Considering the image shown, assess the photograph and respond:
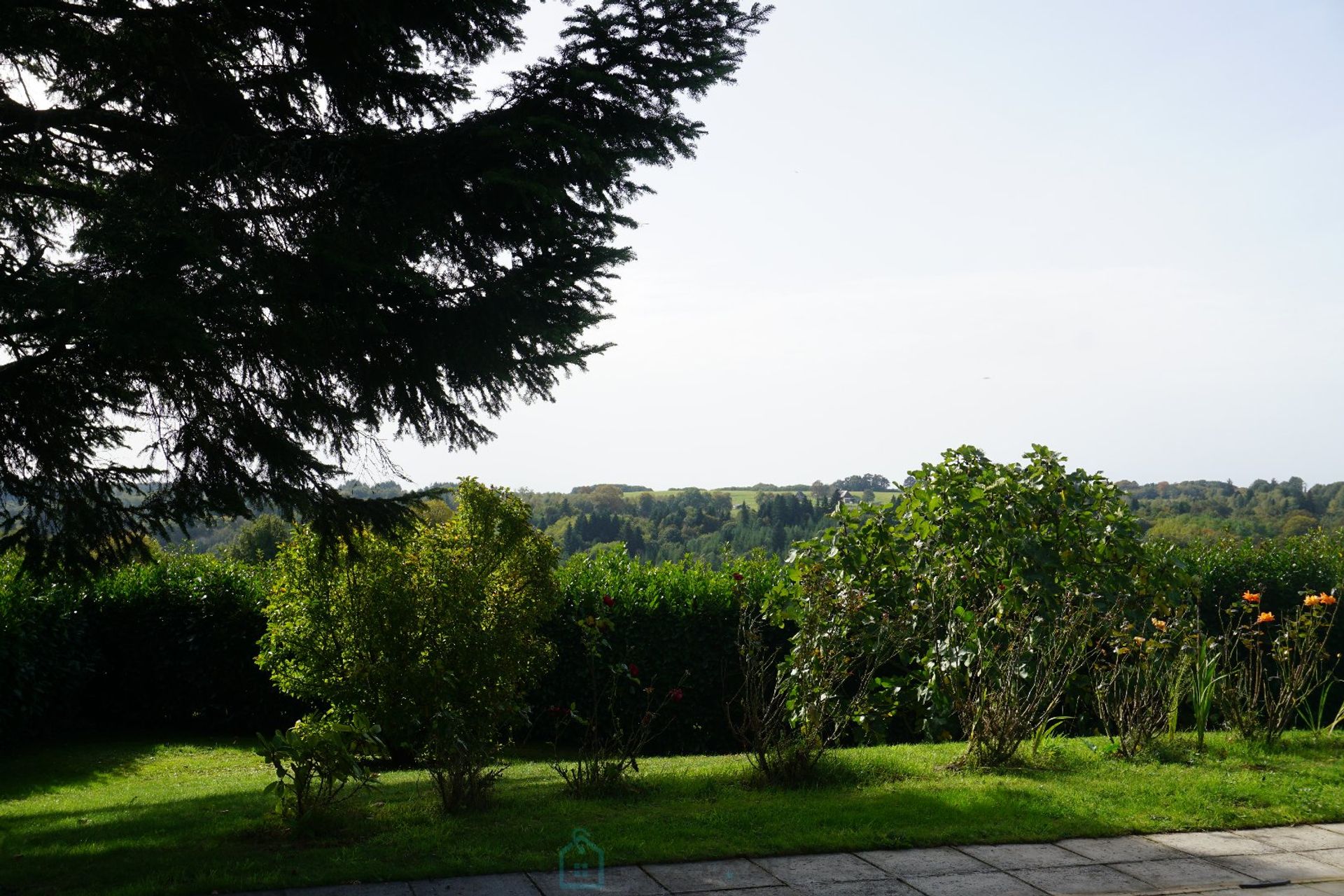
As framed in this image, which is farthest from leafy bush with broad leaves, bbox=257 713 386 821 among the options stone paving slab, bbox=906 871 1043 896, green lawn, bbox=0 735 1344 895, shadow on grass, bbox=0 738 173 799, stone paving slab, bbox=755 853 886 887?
shadow on grass, bbox=0 738 173 799

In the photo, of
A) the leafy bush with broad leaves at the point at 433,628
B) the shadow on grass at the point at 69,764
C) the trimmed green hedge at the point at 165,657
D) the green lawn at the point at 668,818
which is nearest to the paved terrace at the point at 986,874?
the green lawn at the point at 668,818

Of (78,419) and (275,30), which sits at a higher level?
(275,30)

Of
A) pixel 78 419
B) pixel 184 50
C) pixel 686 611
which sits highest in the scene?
pixel 184 50

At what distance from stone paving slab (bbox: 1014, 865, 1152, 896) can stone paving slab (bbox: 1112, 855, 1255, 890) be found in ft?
0.24

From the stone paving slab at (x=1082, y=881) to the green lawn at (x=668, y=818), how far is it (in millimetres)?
462

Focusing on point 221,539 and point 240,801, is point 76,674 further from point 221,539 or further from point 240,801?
point 221,539

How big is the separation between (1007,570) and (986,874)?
11.8 ft

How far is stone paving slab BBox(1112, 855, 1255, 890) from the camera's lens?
4.34m

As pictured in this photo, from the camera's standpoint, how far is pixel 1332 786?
19.8ft

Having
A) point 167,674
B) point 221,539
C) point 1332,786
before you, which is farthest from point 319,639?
point 221,539

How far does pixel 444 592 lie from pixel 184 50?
3.60m

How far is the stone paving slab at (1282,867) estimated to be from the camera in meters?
4.44
